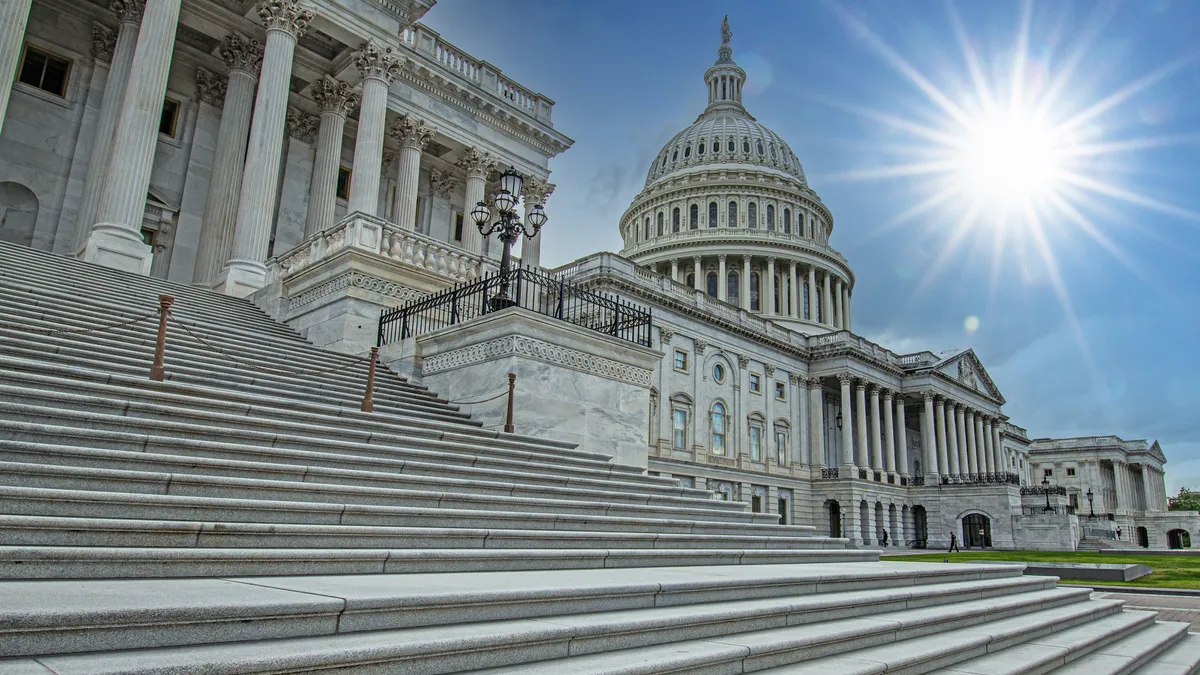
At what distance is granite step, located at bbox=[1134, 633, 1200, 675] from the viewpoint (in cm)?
870

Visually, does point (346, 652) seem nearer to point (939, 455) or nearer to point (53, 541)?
point (53, 541)

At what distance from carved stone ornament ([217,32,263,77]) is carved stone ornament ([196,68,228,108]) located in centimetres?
167

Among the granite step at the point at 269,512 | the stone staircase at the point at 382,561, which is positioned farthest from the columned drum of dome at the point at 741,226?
the granite step at the point at 269,512

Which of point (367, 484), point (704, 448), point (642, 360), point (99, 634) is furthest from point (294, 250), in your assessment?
point (704, 448)

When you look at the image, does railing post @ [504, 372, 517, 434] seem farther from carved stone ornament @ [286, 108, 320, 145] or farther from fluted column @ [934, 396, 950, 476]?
fluted column @ [934, 396, 950, 476]

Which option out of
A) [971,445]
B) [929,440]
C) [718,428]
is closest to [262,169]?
[718,428]

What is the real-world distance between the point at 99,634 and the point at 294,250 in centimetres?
1819

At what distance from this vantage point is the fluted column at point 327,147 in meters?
27.0

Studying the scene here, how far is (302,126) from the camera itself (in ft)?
100

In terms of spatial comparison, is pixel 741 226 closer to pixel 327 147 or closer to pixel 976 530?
pixel 976 530

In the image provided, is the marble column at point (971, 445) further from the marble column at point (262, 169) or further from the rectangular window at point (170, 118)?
the rectangular window at point (170, 118)

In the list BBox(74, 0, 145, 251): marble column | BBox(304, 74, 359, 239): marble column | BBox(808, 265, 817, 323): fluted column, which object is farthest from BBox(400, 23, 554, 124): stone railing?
BBox(808, 265, 817, 323): fluted column

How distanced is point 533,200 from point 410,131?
6.69 m

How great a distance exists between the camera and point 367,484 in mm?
8117
